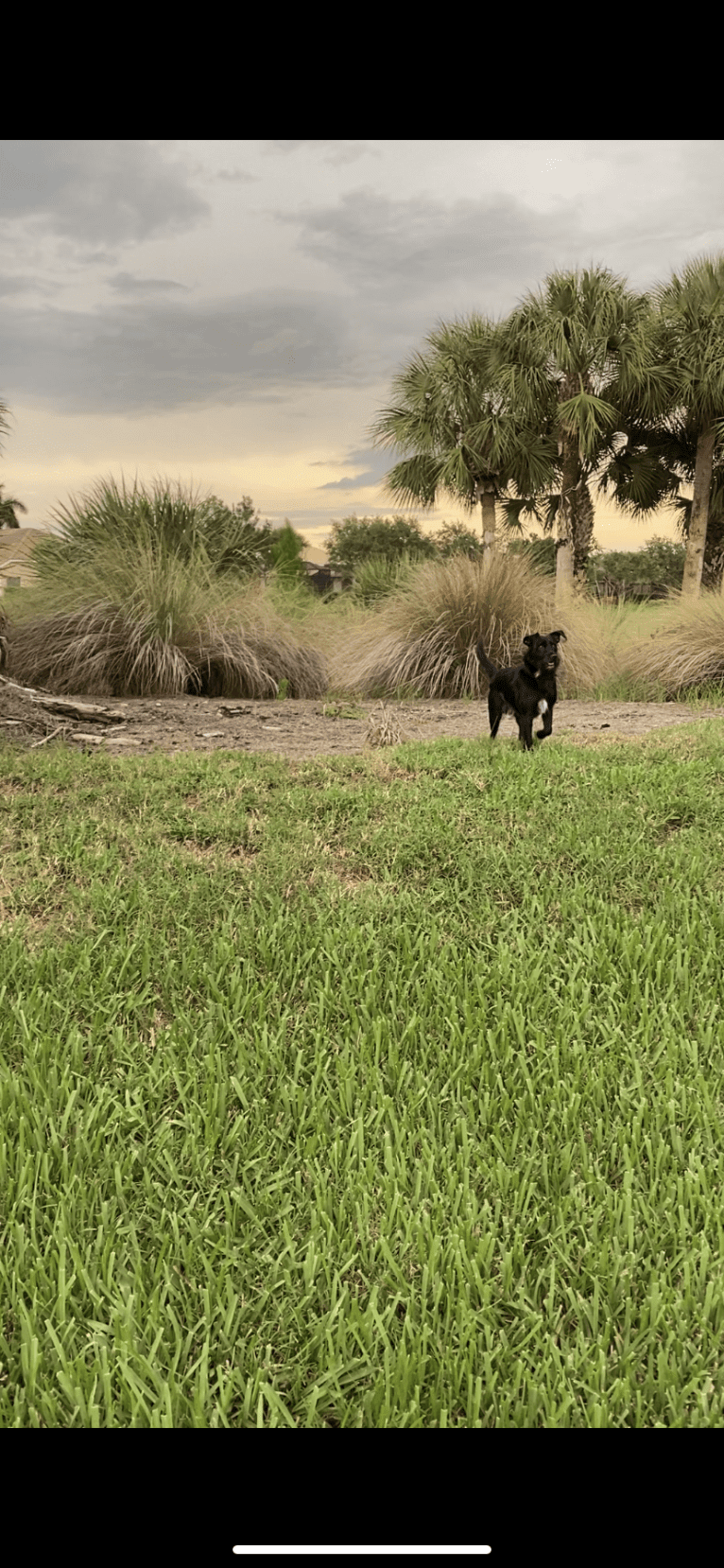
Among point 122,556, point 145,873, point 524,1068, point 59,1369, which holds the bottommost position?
point 59,1369

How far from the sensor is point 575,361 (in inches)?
838

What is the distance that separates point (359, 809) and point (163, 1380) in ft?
10.6

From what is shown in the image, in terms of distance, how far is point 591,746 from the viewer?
6312 mm

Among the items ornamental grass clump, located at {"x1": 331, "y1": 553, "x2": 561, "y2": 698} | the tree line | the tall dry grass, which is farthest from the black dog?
the tree line

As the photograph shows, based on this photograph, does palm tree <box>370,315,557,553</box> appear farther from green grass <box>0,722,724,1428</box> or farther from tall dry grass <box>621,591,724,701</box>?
green grass <box>0,722,724,1428</box>

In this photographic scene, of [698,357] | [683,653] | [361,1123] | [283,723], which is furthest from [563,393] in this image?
[361,1123]

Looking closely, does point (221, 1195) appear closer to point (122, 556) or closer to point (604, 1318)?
point (604, 1318)

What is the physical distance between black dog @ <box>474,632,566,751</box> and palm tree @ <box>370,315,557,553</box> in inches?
643

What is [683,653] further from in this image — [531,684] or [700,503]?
[700,503]

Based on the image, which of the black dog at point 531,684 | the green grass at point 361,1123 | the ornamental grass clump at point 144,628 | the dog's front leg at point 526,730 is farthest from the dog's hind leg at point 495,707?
the ornamental grass clump at point 144,628

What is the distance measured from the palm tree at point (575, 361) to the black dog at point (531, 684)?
1531 centimetres

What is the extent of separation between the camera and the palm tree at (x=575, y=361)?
2100cm

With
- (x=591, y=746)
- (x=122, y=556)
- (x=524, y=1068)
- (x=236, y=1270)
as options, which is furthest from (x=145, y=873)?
(x=122, y=556)

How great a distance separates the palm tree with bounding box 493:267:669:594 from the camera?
21.0 metres
